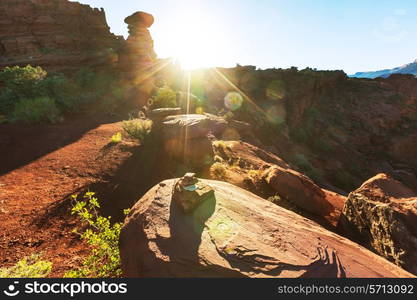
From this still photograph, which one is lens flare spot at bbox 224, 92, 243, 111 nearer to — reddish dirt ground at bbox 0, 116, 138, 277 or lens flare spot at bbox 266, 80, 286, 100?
lens flare spot at bbox 266, 80, 286, 100

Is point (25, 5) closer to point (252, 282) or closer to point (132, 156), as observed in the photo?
point (132, 156)

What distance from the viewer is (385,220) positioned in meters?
3.90

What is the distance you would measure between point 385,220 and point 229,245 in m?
3.28

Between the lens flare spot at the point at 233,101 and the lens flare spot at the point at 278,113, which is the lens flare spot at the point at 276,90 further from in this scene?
the lens flare spot at the point at 233,101

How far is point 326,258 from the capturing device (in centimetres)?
255

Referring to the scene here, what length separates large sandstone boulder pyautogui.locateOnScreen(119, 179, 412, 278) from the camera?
7.68 feet

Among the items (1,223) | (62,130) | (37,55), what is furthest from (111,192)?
(37,55)

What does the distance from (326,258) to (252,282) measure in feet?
3.37

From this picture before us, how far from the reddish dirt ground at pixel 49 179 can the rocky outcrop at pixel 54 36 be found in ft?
55.5

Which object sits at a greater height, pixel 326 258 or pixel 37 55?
pixel 37 55

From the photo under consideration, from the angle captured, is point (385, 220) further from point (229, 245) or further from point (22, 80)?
point (22, 80)

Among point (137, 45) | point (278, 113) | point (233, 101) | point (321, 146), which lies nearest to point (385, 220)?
point (321, 146)

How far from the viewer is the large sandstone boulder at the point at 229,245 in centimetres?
234

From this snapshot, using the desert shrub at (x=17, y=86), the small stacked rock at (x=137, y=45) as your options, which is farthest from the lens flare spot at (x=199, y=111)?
the small stacked rock at (x=137, y=45)
